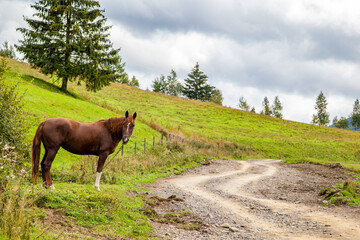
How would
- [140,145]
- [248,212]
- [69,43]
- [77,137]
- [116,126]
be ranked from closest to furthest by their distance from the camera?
[77,137] < [116,126] < [248,212] < [140,145] < [69,43]

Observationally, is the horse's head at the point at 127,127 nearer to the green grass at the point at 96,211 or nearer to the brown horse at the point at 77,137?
the brown horse at the point at 77,137

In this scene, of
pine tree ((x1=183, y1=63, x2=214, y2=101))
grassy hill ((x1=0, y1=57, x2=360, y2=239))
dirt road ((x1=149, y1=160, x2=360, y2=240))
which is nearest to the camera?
grassy hill ((x1=0, y1=57, x2=360, y2=239))

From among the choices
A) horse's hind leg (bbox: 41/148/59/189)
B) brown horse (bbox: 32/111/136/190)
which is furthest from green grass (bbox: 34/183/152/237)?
brown horse (bbox: 32/111/136/190)

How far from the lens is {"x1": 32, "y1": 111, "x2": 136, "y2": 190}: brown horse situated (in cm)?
936

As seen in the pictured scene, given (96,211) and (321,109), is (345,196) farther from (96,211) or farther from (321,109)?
(321,109)

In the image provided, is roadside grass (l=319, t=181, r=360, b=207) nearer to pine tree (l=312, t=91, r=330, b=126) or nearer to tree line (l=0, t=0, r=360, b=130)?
tree line (l=0, t=0, r=360, b=130)

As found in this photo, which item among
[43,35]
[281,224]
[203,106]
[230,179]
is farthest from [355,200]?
[203,106]

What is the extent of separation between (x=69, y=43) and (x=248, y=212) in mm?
34609

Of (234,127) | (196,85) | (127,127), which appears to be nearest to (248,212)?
(127,127)

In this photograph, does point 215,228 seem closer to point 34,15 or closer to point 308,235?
point 308,235

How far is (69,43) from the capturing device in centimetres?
3762

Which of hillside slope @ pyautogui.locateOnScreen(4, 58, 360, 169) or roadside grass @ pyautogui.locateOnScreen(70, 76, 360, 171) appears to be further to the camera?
roadside grass @ pyautogui.locateOnScreen(70, 76, 360, 171)

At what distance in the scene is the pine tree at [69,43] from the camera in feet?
124

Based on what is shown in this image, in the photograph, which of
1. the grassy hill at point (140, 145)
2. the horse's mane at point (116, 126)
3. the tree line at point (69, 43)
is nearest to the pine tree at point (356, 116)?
the grassy hill at point (140, 145)
